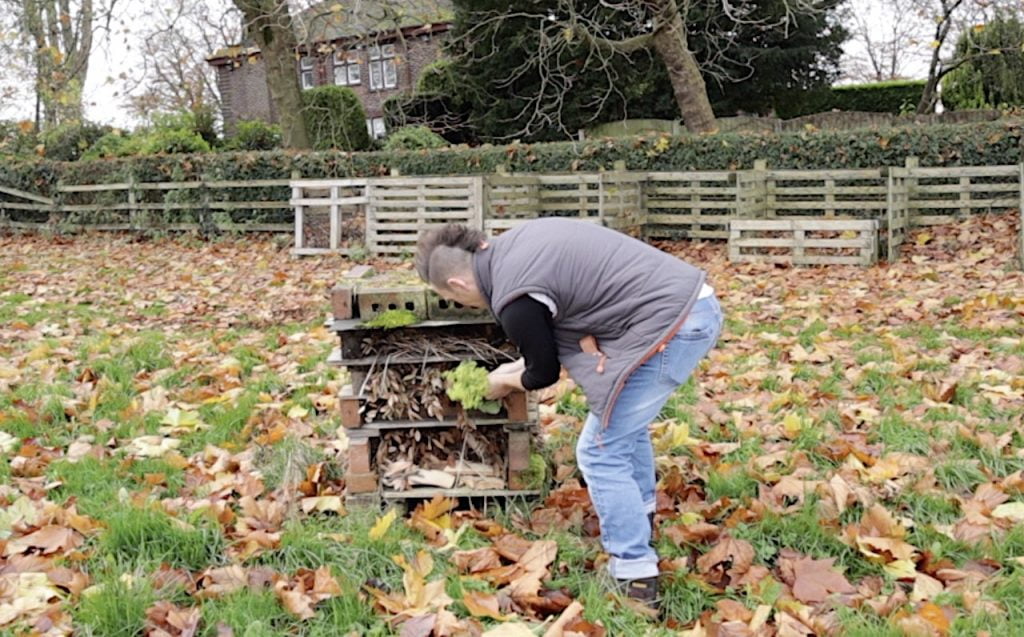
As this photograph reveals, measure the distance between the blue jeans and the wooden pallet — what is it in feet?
28.5

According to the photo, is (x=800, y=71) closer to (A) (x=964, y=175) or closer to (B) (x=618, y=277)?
(A) (x=964, y=175)

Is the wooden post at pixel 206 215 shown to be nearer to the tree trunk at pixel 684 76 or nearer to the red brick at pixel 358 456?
the tree trunk at pixel 684 76

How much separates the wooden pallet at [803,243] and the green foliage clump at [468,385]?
846 cm

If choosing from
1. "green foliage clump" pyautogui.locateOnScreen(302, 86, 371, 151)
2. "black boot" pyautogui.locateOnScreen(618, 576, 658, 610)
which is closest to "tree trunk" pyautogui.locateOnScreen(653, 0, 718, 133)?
"green foliage clump" pyautogui.locateOnScreen(302, 86, 371, 151)

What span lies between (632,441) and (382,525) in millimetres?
1105

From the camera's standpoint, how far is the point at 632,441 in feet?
11.3

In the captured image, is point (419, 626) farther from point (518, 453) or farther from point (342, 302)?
point (342, 302)

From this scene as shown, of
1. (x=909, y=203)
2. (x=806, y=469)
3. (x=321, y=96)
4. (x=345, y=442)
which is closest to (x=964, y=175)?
(x=909, y=203)

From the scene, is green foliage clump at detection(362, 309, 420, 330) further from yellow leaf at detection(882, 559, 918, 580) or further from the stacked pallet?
yellow leaf at detection(882, 559, 918, 580)

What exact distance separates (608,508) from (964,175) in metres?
10.9

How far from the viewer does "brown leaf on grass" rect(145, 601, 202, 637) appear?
3066 mm

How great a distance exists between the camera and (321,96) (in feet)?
83.9

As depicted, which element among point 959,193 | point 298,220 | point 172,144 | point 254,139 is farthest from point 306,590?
point 254,139

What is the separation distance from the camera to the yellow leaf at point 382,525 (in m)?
3.76
